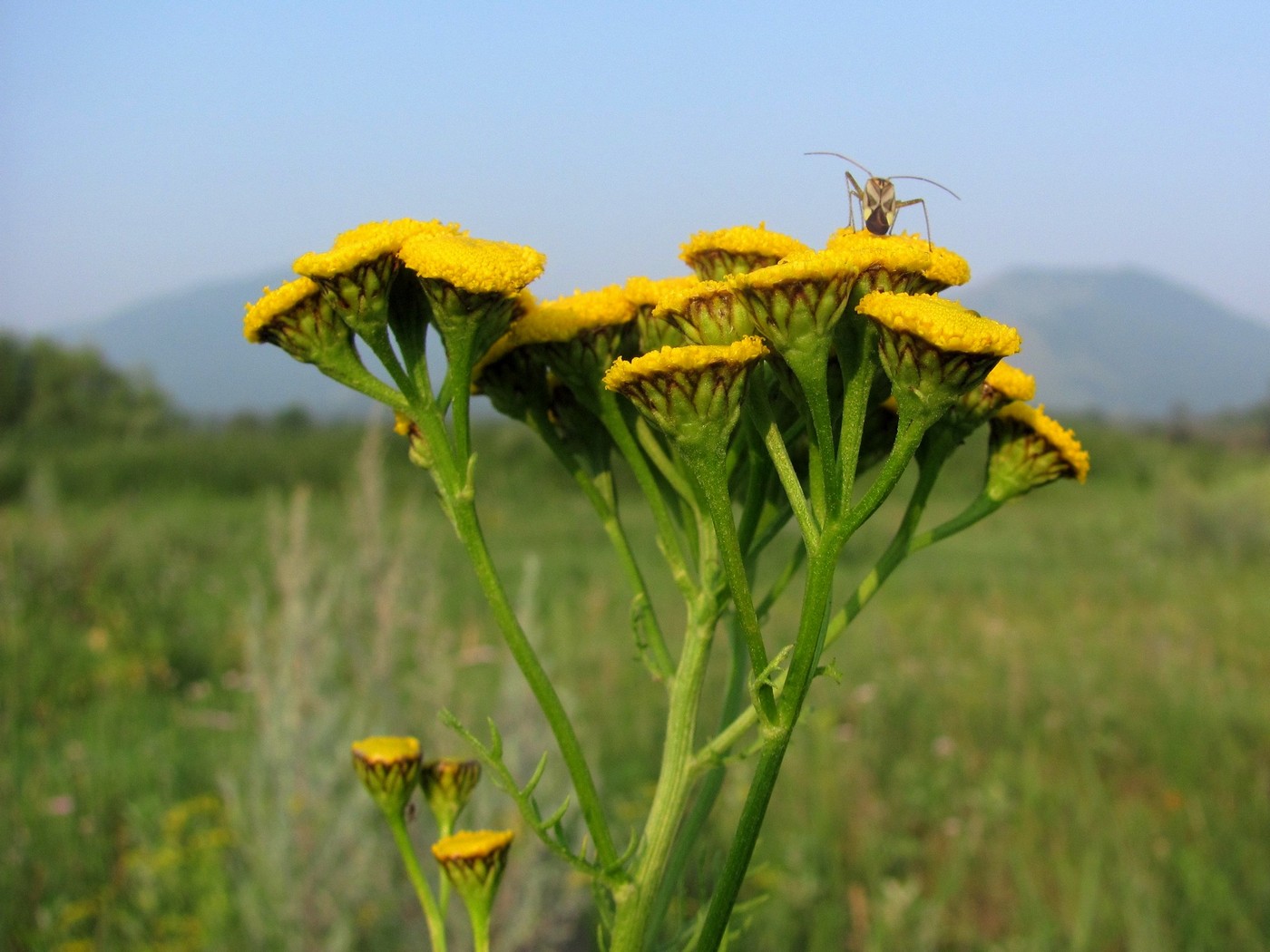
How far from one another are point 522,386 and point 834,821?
159 inches

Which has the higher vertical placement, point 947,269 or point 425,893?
point 947,269

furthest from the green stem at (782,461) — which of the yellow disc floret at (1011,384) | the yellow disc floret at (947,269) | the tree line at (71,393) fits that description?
the tree line at (71,393)

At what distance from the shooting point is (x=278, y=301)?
1271 millimetres

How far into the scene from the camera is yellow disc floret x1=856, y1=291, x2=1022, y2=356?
1.05 meters

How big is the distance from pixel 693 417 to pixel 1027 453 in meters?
0.59

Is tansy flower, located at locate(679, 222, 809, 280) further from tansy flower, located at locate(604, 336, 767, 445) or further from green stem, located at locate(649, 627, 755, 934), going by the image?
green stem, located at locate(649, 627, 755, 934)

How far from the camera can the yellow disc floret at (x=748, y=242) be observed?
1.32m

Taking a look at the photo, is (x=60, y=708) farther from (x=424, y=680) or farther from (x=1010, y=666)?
(x=1010, y=666)

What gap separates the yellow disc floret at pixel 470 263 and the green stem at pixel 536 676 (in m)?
0.26

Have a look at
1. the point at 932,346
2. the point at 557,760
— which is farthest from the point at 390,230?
the point at 557,760

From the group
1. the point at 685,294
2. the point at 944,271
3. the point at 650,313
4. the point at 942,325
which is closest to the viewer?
the point at 942,325

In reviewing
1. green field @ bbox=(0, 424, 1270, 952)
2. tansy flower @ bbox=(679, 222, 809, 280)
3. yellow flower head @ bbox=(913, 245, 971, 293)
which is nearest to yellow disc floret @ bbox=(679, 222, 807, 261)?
tansy flower @ bbox=(679, 222, 809, 280)

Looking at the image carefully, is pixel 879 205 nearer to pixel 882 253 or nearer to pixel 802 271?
pixel 882 253

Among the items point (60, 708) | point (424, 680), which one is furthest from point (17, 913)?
point (60, 708)
